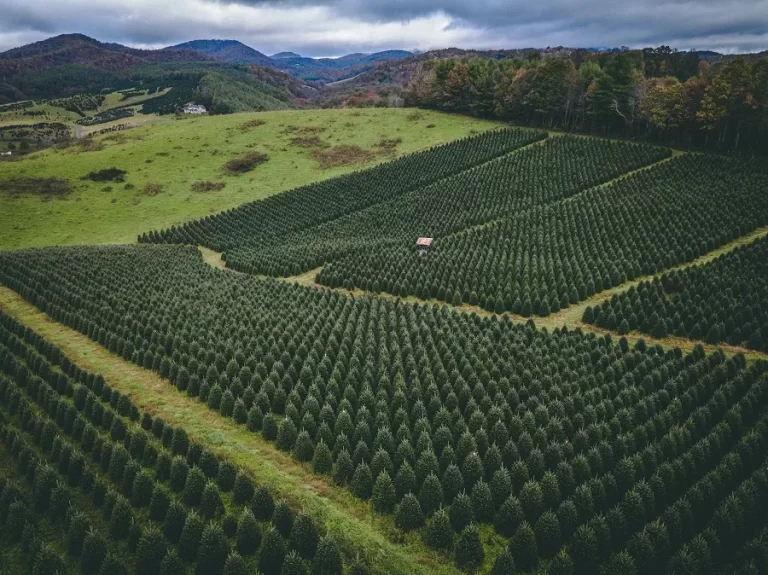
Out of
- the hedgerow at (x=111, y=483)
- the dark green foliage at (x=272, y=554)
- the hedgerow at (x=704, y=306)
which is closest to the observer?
the dark green foliage at (x=272, y=554)

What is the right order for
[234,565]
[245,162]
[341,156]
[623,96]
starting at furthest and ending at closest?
[341,156] → [245,162] → [623,96] → [234,565]

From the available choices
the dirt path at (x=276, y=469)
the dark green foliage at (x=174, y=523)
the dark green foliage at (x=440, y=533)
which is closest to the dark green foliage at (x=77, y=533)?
the dark green foliage at (x=174, y=523)

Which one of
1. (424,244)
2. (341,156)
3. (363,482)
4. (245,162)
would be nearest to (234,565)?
(363,482)

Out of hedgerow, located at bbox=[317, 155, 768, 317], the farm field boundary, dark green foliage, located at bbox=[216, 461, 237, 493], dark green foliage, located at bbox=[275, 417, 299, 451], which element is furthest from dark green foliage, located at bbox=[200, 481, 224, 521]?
hedgerow, located at bbox=[317, 155, 768, 317]

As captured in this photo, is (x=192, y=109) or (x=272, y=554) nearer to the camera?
(x=272, y=554)

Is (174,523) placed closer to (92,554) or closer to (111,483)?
(92,554)

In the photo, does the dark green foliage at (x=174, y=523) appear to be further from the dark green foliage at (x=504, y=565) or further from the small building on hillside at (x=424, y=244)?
the small building on hillside at (x=424, y=244)
